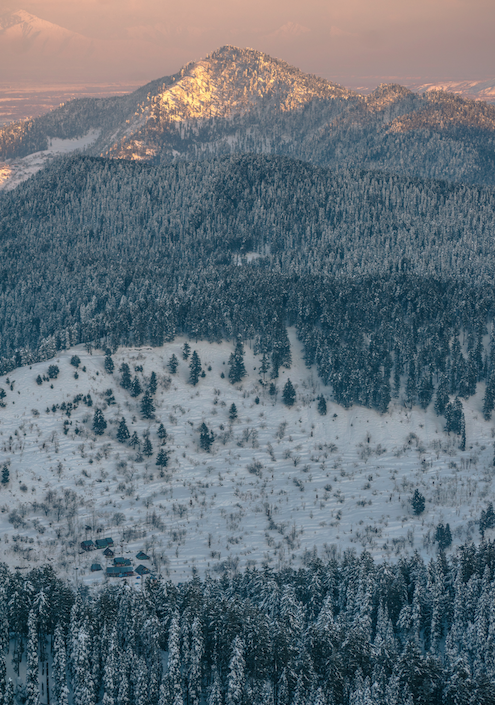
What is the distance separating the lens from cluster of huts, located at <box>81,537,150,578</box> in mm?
133750

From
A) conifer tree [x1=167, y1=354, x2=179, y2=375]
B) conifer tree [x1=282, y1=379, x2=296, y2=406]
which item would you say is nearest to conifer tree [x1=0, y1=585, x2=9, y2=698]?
conifer tree [x1=167, y1=354, x2=179, y2=375]

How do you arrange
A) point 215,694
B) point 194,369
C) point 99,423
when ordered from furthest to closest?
point 194,369, point 99,423, point 215,694

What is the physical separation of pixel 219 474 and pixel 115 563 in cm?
3635

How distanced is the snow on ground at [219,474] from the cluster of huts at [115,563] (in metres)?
1.37

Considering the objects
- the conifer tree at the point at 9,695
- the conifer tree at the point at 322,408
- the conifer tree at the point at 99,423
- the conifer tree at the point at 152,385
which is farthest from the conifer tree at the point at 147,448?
the conifer tree at the point at 9,695

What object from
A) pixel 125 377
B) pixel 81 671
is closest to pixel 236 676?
pixel 81 671

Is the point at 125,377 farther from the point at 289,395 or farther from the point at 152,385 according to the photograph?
the point at 289,395

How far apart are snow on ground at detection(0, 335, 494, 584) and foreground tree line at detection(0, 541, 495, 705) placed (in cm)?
2829

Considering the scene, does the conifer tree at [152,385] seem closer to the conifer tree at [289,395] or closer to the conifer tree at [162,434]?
the conifer tree at [162,434]

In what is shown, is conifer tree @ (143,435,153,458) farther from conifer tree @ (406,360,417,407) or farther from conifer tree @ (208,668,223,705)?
conifer tree @ (208,668,223,705)

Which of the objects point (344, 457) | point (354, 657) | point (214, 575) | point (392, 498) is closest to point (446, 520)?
point (392, 498)

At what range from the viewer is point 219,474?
16750 centimetres

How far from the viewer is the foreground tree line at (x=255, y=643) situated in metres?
93.6

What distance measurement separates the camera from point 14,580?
105875mm
